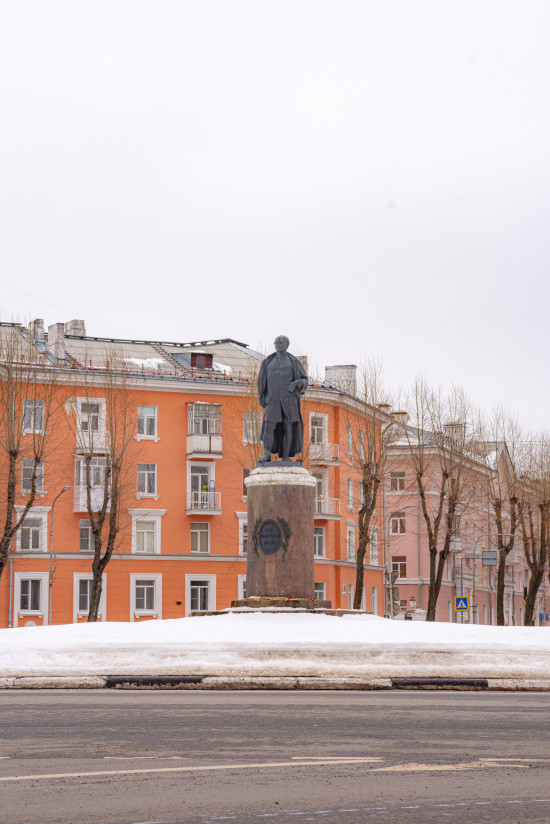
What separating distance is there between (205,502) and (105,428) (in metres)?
6.92

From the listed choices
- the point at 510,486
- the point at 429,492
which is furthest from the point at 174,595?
the point at 429,492

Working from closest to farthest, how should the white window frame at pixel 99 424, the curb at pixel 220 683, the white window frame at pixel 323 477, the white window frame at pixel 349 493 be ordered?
the curb at pixel 220 683, the white window frame at pixel 99 424, the white window frame at pixel 323 477, the white window frame at pixel 349 493

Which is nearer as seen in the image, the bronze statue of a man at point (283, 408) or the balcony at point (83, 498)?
the bronze statue of a man at point (283, 408)

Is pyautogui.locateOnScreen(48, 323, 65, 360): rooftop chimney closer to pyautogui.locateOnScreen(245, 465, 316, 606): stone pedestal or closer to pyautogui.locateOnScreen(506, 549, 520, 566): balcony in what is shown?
pyautogui.locateOnScreen(245, 465, 316, 606): stone pedestal

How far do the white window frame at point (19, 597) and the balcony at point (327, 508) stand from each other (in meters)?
14.6

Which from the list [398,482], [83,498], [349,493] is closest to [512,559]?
[398,482]

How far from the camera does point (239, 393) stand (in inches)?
2473

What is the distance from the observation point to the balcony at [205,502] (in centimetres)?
6121

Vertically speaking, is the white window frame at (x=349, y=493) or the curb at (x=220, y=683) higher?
the white window frame at (x=349, y=493)

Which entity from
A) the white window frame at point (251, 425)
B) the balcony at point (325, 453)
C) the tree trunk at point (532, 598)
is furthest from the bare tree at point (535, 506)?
the white window frame at point (251, 425)

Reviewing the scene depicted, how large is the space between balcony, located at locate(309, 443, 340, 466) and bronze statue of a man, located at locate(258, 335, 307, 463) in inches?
1347

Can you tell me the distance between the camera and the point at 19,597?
188ft

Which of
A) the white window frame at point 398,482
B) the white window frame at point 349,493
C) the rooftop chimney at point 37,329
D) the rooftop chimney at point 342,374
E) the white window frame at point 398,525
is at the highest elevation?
the rooftop chimney at point 37,329

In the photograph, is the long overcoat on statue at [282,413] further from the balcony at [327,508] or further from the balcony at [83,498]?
the balcony at [327,508]
